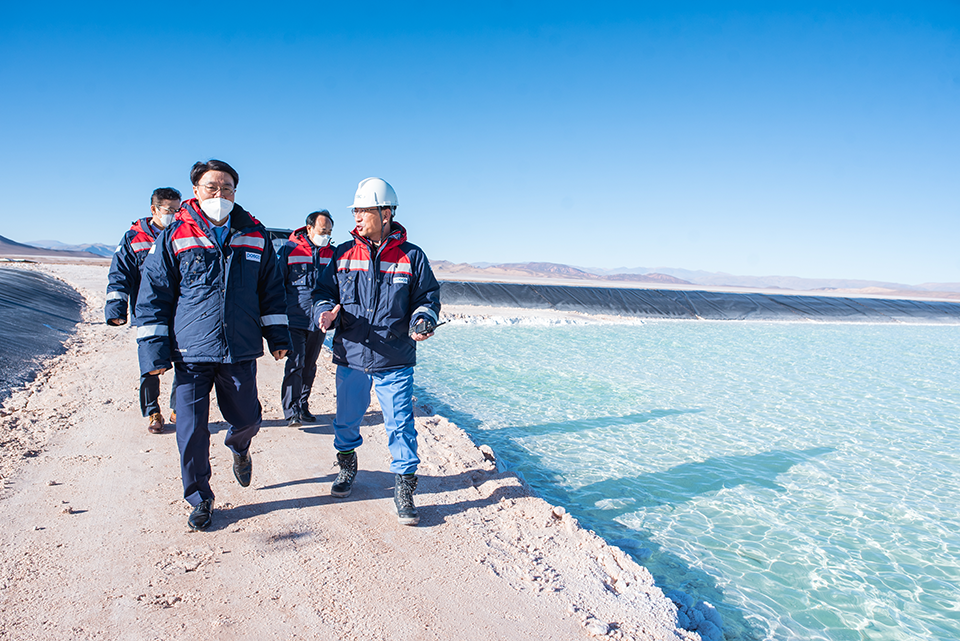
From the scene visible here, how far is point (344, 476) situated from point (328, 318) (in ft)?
4.04

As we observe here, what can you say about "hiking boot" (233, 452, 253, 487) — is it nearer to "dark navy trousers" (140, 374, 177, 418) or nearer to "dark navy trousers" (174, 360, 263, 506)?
"dark navy trousers" (174, 360, 263, 506)

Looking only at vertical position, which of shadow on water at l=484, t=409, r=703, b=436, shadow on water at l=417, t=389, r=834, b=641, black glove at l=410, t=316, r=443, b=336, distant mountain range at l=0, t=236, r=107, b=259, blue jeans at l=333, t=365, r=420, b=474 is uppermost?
black glove at l=410, t=316, r=443, b=336

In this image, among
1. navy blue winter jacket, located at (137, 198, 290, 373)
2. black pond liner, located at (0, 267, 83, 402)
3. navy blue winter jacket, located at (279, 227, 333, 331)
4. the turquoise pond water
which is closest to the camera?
navy blue winter jacket, located at (137, 198, 290, 373)

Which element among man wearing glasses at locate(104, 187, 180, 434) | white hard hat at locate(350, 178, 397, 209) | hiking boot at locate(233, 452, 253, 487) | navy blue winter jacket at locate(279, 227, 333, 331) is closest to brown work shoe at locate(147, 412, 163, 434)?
man wearing glasses at locate(104, 187, 180, 434)

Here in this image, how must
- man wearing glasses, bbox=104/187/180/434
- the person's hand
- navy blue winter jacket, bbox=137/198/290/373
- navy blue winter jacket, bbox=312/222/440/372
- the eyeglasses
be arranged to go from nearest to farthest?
navy blue winter jacket, bbox=137/198/290/373 → the eyeglasses → the person's hand → navy blue winter jacket, bbox=312/222/440/372 → man wearing glasses, bbox=104/187/180/434

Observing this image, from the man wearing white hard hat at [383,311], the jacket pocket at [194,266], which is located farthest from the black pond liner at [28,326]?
the man wearing white hard hat at [383,311]

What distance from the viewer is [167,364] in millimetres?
2926

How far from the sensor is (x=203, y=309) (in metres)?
2.99

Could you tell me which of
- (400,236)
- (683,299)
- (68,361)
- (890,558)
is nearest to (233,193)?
(400,236)

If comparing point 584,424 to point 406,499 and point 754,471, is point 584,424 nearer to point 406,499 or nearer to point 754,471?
point 754,471

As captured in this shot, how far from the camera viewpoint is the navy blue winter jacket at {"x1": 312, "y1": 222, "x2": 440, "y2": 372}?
3357 mm

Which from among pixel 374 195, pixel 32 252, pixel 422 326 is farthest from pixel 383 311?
pixel 32 252

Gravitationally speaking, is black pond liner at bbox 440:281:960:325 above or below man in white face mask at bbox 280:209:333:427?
below

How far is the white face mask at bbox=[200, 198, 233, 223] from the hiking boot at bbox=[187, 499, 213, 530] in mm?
1684
